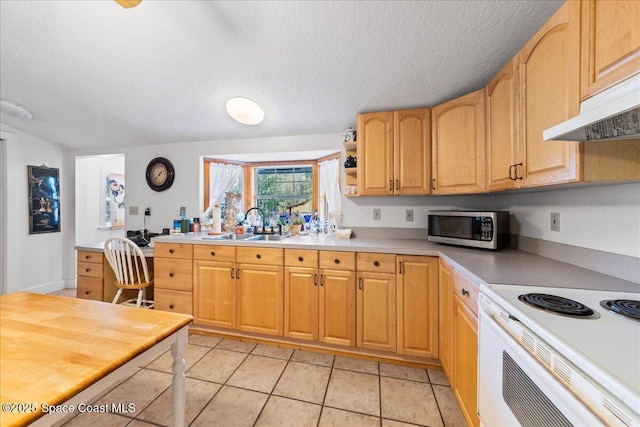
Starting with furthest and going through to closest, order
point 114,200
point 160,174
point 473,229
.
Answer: point 114,200 < point 160,174 < point 473,229

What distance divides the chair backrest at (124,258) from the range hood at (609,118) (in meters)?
3.12

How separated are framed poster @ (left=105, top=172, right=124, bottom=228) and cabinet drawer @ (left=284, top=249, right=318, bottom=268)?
414 cm

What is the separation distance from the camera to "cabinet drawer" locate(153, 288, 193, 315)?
2.42m

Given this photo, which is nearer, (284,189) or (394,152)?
(394,152)

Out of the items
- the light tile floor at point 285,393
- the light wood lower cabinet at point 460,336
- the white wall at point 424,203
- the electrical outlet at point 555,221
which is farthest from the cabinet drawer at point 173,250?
the electrical outlet at point 555,221

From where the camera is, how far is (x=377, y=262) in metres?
1.96

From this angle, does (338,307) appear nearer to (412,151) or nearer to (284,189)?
(412,151)

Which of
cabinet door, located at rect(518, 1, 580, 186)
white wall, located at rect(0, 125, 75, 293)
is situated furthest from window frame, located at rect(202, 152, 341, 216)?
white wall, located at rect(0, 125, 75, 293)

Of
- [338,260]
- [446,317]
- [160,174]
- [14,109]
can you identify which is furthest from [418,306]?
[14,109]

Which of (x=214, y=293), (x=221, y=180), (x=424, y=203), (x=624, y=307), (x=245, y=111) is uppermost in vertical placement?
(x=245, y=111)

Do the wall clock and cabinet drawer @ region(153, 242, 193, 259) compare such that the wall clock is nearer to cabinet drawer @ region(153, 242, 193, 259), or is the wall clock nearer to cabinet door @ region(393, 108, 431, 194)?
cabinet drawer @ region(153, 242, 193, 259)

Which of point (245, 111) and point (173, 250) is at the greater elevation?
point (245, 111)

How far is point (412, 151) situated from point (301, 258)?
1317mm

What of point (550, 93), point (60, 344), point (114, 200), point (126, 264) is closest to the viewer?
point (60, 344)
